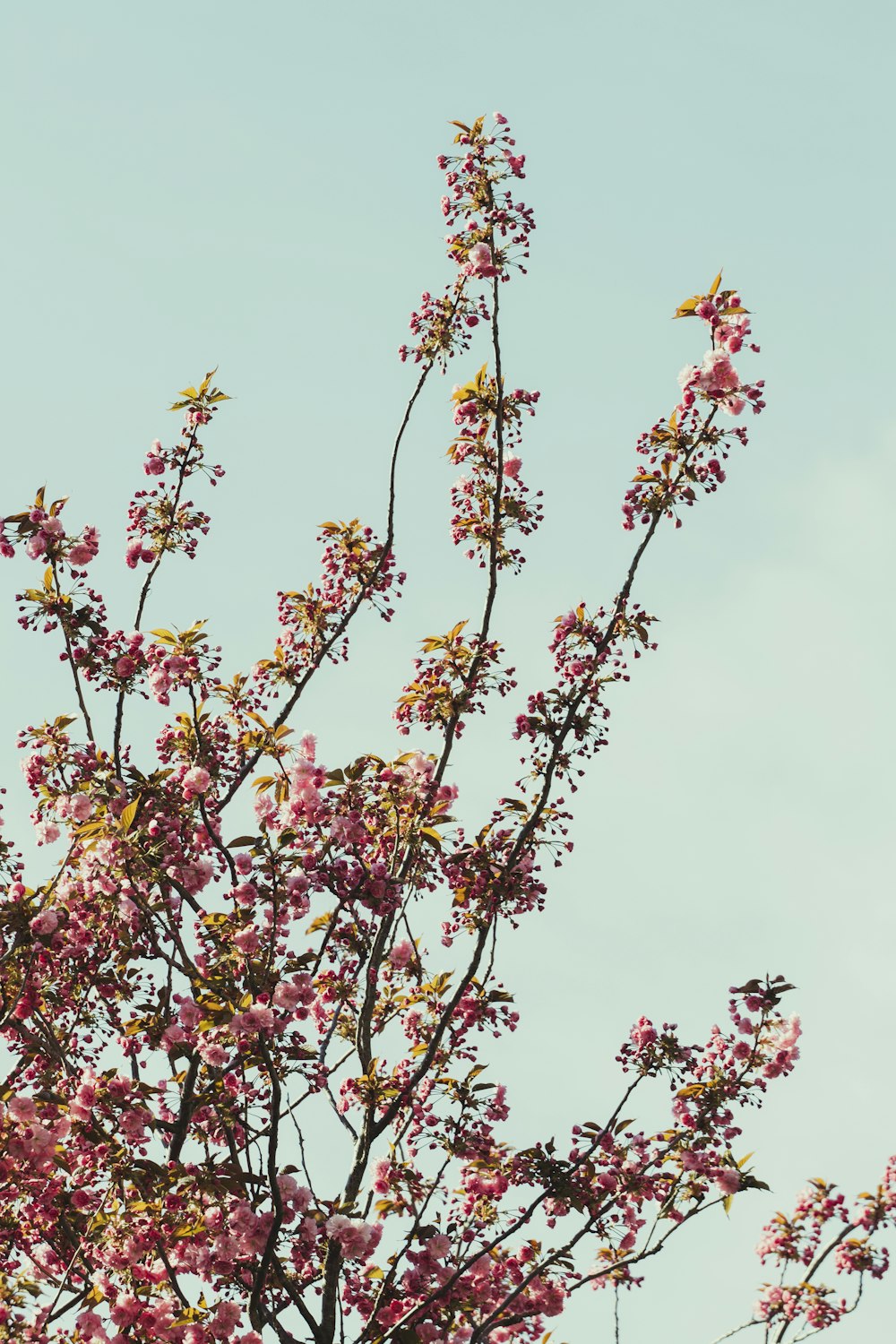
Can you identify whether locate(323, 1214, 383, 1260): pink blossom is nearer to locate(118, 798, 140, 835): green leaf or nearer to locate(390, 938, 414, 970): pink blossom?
locate(390, 938, 414, 970): pink blossom

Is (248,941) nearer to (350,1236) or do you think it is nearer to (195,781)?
(195,781)

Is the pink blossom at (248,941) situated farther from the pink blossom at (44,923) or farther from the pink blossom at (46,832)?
the pink blossom at (46,832)

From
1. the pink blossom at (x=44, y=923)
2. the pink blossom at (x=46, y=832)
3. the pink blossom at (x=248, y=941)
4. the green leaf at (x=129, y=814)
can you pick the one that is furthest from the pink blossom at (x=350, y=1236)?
the pink blossom at (x=46, y=832)

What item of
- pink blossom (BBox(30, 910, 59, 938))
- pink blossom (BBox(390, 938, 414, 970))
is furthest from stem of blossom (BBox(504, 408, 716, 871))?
pink blossom (BBox(30, 910, 59, 938))

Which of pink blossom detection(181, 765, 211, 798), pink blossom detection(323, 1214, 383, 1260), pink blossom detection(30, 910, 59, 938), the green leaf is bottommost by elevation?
pink blossom detection(323, 1214, 383, 1260)

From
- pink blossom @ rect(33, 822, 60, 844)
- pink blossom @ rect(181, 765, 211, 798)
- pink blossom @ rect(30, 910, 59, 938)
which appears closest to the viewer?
pink blossom @ rect(30, 910, 59, 938)

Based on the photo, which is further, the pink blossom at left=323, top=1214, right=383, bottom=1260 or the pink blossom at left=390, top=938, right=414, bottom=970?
the pink blossom at left=390, top=938, right=414, bottom=970

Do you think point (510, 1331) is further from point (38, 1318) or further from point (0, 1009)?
point (0, 1009)

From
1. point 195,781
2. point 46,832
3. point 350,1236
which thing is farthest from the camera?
point 46,832

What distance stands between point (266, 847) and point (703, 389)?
3615mm

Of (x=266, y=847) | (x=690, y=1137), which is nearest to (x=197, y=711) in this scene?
(x=266, y=847)

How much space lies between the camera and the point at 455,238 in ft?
26.9

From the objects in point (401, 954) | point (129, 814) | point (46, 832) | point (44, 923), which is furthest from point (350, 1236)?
point (46, 832)

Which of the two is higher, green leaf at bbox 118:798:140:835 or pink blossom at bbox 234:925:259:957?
green leaf at bbox 118:798:140:835
